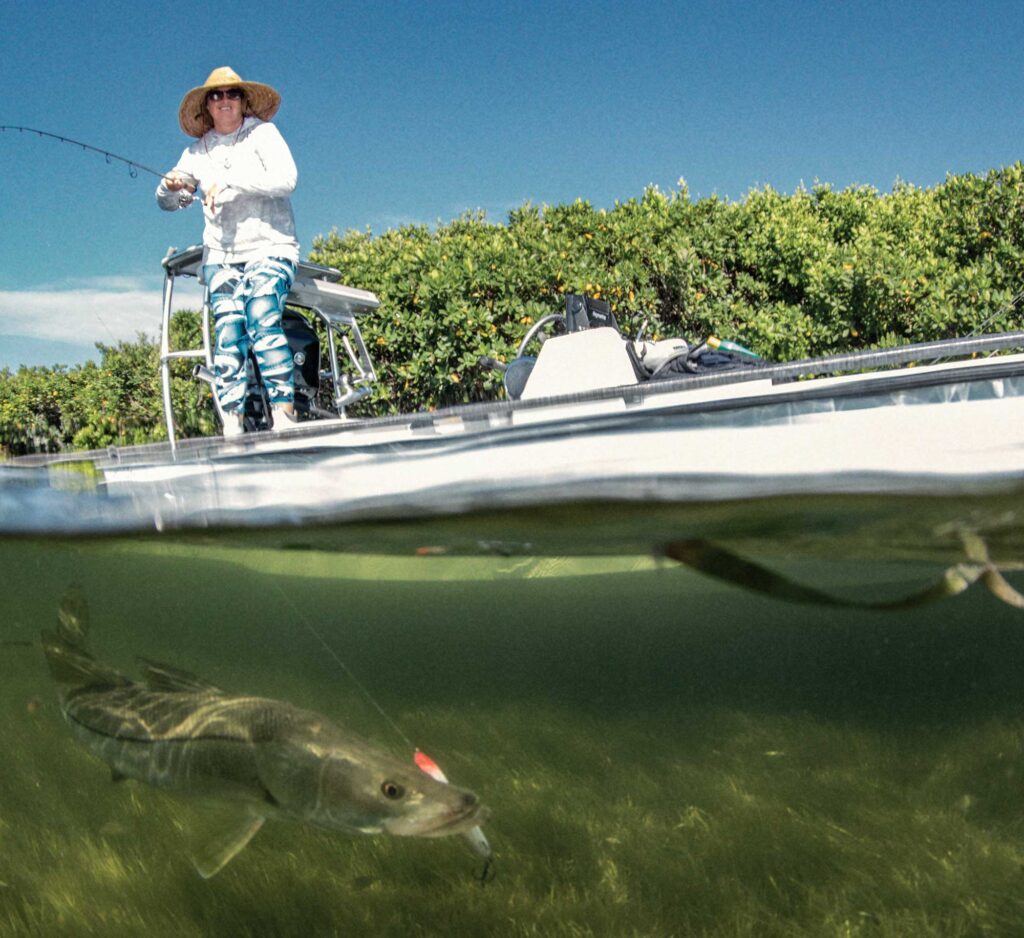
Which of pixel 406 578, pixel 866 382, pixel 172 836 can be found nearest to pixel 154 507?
pixel 406 578

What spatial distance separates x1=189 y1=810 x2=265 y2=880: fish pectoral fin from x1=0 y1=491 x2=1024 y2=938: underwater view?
0.02 meters

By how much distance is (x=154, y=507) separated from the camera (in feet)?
13.6

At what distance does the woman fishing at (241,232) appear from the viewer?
233 inches

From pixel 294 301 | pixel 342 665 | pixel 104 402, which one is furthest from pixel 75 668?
pixel 104 402

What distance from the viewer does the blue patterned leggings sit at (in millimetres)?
5938

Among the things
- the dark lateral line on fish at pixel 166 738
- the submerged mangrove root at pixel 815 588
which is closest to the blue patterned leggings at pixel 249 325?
the dark lateral line on fish at pixel 166 738

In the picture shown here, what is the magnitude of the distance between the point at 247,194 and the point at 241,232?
0.86 ft

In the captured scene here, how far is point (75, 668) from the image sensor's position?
4223 millimetres

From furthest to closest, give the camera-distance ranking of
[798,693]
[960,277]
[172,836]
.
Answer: [960,277] < [798,693] < [172,836]

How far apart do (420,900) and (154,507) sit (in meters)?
2.01

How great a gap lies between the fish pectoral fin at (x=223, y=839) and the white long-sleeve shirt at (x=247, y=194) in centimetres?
376

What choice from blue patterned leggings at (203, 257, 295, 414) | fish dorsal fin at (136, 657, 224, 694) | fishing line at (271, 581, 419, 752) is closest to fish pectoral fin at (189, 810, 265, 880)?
fish dorsal fin at (136, 657, 224, 694)

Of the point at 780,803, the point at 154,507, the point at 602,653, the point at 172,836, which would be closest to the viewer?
the point at 154,507

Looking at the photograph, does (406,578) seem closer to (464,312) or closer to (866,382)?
(866,382)
